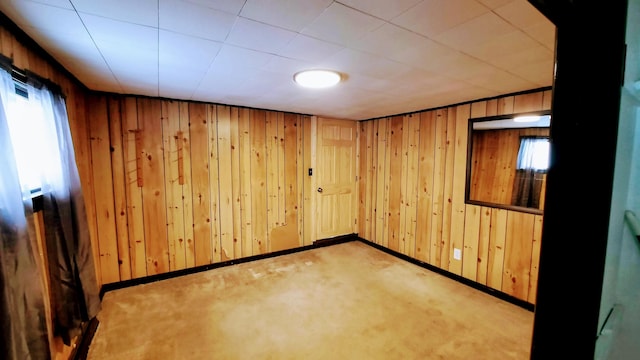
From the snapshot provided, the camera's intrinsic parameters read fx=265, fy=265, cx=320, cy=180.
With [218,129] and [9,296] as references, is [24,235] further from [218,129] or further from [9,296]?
[218,129]

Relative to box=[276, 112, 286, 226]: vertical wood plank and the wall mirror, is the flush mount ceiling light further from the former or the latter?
box=[276, 112, 286, 226]: vertical wood plank

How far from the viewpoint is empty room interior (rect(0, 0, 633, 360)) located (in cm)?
133

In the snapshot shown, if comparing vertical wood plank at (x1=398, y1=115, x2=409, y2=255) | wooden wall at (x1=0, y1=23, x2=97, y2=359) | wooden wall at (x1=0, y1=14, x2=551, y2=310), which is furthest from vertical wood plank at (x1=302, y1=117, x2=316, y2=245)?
wooden wall at (x1=0, y1=23, x2=97, y2=359)

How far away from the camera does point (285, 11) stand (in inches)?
48.8

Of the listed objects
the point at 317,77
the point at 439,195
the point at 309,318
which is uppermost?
the point at 317,77

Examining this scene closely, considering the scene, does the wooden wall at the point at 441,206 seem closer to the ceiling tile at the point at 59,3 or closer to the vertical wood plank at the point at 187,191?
the vertical wood plank at the point at 187,191

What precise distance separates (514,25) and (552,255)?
125 cm

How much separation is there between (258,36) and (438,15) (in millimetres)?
935

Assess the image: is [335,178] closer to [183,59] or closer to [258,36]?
[183,59]

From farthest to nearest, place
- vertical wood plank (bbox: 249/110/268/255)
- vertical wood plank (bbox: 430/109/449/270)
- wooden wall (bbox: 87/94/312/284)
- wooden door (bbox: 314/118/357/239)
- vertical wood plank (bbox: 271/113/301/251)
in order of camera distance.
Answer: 1. wooden door (bbox: 314/118/357/239)
2. vertical wood plank (bbox: 271/113/301/251)
3. vertical wood plank (bbox: 249/110/268/255)
4. vertical wood plank (bbox: 430/109/449/270)
5. wooden wall (bbox: 87/94/312/284)

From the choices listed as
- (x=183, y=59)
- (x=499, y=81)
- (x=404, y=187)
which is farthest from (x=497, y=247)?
(x=183, y=59)

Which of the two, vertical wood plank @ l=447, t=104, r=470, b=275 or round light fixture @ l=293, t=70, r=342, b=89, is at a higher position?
round light fixture @ l=293, t=70, r=342, b=89

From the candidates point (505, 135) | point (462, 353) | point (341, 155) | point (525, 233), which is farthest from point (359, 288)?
point (505, 135)

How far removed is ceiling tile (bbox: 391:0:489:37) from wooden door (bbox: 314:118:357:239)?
288cm
